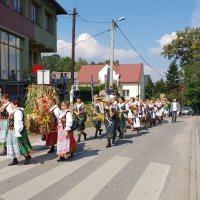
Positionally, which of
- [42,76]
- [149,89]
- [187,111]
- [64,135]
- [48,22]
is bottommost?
[187,111]

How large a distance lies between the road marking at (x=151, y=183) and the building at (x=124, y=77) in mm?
65425

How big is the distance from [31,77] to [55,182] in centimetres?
1728

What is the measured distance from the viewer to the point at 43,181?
8.16m

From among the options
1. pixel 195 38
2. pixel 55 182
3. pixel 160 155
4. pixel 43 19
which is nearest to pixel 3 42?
pixel 43 19

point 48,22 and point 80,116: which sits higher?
point 48,22

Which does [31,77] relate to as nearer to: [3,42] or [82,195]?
[3,42]

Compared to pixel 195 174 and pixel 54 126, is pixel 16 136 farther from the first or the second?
pixel 195 174

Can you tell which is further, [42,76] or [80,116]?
[42,76]

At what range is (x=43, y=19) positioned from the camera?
30969mm

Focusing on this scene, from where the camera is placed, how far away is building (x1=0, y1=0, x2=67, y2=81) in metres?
23.6

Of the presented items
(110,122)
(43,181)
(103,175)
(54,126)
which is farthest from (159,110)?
(43,181)

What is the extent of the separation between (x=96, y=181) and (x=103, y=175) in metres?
0.61

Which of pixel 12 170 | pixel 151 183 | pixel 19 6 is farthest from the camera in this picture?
pixel 19 6

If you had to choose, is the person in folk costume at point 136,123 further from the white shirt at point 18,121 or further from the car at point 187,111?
the car at point 187,111
